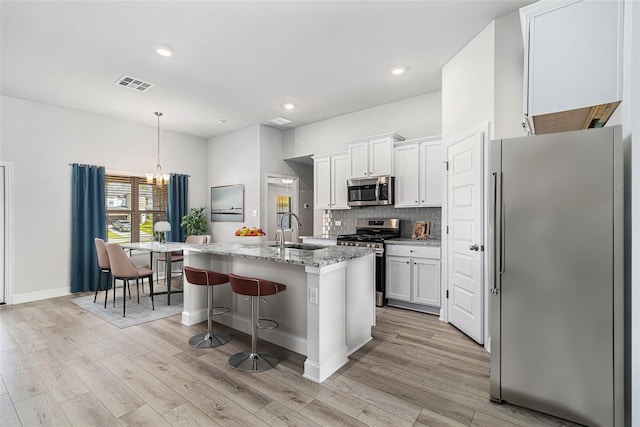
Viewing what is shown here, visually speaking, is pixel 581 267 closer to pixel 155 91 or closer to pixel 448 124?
pixel 448 124

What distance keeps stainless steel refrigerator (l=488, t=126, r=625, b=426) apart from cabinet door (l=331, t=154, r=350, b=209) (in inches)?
127

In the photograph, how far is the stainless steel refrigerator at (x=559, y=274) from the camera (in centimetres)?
175

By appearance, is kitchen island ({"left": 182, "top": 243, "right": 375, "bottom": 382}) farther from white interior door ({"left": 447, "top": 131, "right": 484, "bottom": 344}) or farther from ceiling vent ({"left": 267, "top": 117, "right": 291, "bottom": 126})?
ceiling vent ({"left": 267, "top": 117, "right": 291, "bottom": 126})

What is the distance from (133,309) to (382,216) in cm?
388

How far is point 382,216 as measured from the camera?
5070mm

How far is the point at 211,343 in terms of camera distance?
3.02 m

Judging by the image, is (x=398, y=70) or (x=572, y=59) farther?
(x=398, y=70)

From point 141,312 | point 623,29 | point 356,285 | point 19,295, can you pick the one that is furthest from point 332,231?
point 19,295

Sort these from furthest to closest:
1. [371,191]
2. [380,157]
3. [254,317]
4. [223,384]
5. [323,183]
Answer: [323,183], [371,191], [380,157], [254,317], [223,384]

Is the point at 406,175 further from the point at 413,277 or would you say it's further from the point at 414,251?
the point at 413,277

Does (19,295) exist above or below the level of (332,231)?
below

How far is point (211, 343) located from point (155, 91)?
137 inches

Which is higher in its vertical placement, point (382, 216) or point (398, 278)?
point (382, 216)

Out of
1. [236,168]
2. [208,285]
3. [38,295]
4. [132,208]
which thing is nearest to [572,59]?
[208,285]
